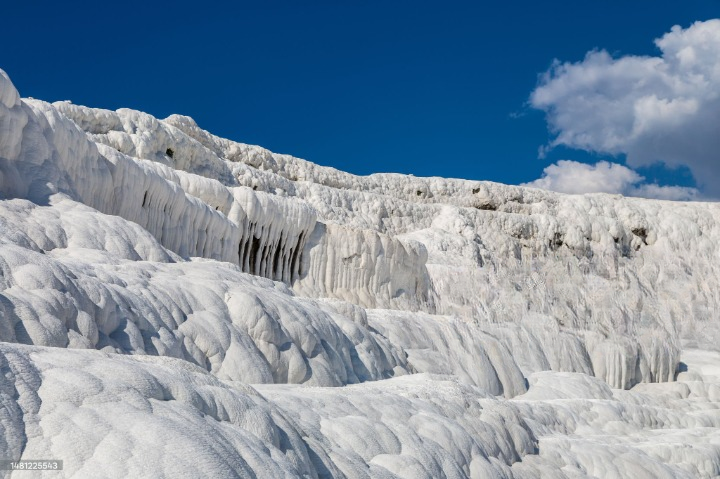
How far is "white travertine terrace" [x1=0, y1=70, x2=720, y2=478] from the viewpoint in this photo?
374cm

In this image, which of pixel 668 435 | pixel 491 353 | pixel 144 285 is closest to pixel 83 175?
pixel 144 285

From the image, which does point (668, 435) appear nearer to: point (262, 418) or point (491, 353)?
point (491, 353)

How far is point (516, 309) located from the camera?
2652 cm

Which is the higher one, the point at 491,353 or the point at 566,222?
the point at 566,222

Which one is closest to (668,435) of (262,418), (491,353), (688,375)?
(491,353)

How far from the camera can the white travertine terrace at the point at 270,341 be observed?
3738mm

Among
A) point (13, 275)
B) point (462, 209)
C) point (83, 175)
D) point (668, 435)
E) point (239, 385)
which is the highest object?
point (462, 209)

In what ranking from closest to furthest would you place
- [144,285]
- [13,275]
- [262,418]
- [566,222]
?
[262,418]
[13,275]
[144,285]
[566,222]

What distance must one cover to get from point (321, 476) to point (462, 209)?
89.6ft

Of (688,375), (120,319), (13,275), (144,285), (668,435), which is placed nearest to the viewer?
(13,275)

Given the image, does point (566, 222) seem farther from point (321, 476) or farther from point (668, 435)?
point (321, 476)

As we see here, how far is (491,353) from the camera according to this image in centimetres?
1427

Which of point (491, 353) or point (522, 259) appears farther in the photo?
point (522, 259)

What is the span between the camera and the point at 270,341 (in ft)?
27.2
